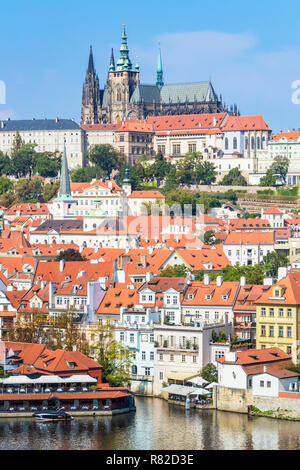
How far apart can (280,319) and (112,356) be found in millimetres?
6959

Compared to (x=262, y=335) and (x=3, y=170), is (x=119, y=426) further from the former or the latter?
(x=3, y=170)

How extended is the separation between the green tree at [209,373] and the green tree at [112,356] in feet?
10.4

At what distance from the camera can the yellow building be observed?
5116 centimetres

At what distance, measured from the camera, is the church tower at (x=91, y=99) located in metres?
177

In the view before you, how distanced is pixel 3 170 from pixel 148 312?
108 m

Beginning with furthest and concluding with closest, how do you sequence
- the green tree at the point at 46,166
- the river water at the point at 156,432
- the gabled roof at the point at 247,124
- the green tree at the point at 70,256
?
the green tree at the point at 46,166 → the gabled roof at the point at 247,124 → the green tree at the point at 70,256 → the river water at the point at 156,432

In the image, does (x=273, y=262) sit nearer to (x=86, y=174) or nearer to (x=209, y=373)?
(x=209, y=373)

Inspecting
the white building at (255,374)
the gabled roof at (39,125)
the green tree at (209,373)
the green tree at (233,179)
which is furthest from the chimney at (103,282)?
the gabled roof at (39,125)

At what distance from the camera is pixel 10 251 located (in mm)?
90500

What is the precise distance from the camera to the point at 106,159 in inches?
5960

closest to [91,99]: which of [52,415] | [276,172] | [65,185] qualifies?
[276,172]

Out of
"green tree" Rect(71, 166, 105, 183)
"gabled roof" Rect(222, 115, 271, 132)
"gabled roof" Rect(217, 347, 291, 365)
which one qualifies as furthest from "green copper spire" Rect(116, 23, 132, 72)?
"gabled roof" Rect(217, 347, 291, 365)

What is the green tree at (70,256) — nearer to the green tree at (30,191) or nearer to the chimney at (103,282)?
the chimney at (103,282)
